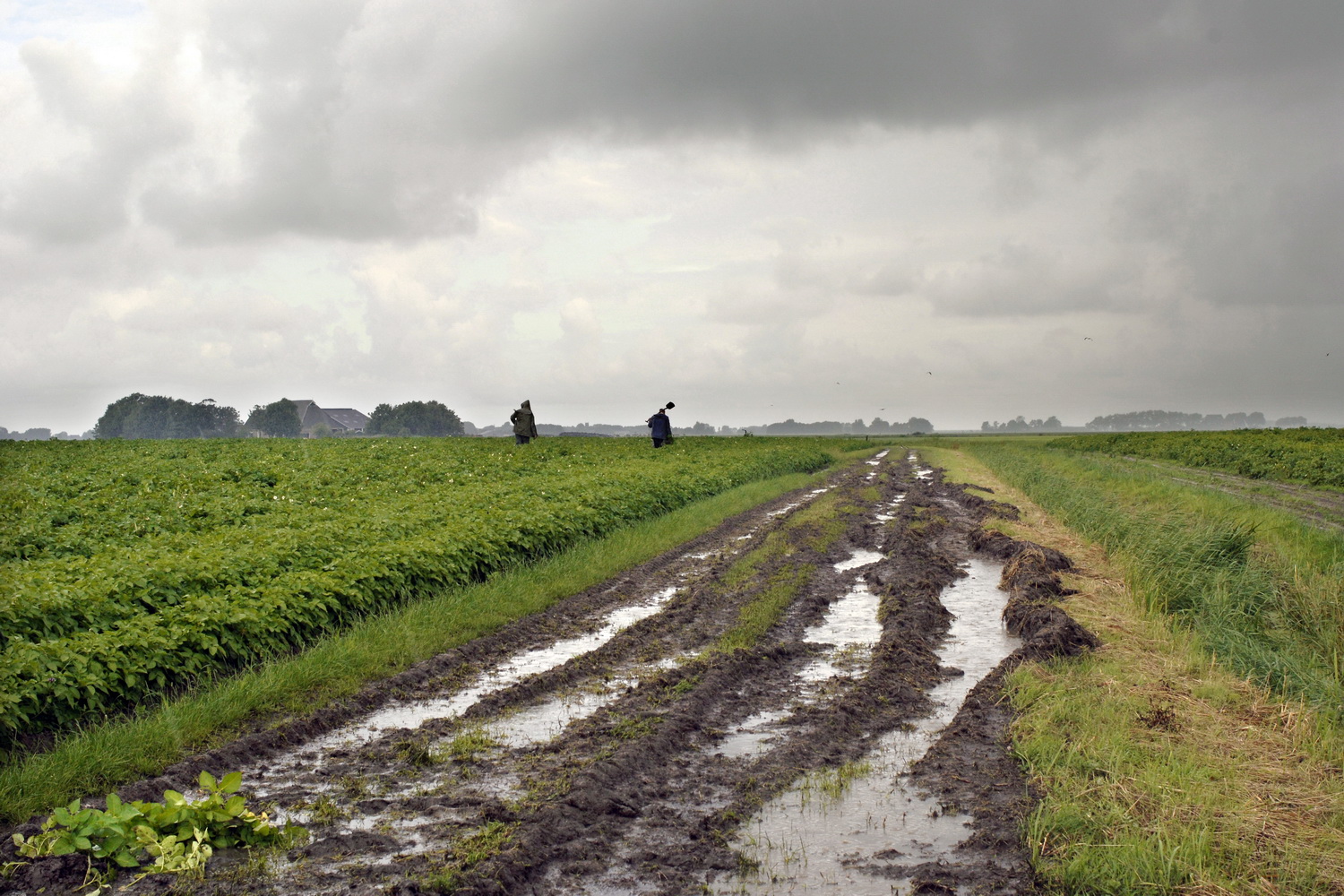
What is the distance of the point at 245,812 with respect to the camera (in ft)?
16.1

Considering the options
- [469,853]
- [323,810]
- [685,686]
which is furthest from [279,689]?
[469,853]

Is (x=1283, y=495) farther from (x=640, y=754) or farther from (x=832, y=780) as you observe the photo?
(x=640, y=754)

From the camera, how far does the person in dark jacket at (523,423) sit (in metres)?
37.6

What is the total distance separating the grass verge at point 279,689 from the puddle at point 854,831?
3.83 metres

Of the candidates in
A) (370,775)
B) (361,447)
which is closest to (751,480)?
(361,447)

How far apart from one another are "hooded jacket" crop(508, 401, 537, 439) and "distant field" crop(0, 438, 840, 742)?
34.5 feet

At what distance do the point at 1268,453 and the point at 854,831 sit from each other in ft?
137

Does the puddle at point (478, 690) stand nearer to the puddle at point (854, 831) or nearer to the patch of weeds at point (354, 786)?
the patch of weeds at point (354, 786)

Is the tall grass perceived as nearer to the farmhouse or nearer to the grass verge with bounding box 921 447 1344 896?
the grass verge with bounding box 921 447 1344 896

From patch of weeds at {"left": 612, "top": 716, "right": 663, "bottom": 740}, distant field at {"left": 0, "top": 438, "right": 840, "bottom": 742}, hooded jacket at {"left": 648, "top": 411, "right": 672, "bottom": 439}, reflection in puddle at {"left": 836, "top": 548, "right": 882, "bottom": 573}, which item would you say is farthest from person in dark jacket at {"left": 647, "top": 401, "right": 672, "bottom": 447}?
patch of weeds at {"left": 612, "top": 716, "right": 663, "bottom": 740}

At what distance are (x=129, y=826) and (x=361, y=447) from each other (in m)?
31.0

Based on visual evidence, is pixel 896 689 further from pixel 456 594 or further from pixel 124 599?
pixel 124 599

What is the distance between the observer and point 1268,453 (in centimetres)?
3850

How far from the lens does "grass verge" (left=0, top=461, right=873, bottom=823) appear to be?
5902 millimetres
